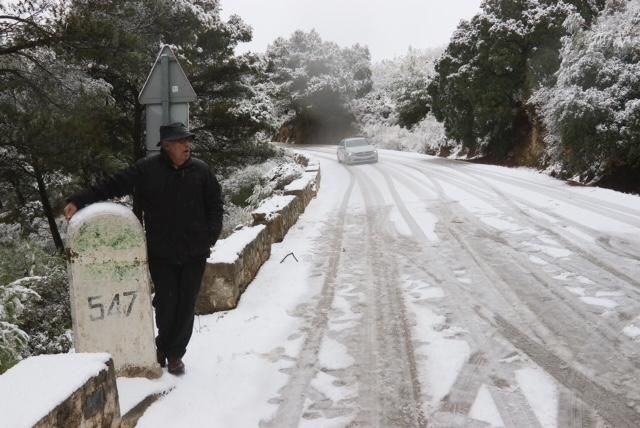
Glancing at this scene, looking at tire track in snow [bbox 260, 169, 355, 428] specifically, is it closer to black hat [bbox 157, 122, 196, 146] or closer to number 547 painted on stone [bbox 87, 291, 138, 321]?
number 547 painted on stone [bbox 87, 291, 138, 321]

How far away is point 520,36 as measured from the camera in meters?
19.6

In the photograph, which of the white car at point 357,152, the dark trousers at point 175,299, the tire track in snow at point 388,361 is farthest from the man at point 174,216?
the white car at point 357,152

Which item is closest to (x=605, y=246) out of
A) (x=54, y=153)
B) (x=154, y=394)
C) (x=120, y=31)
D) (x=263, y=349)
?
(x=263, y=349)

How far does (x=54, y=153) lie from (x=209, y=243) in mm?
8590

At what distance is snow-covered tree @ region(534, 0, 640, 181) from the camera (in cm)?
1259

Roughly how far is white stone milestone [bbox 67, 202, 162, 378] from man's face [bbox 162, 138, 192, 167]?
0.50 m

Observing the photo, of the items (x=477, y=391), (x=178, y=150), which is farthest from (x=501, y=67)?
(x=178, y=150)

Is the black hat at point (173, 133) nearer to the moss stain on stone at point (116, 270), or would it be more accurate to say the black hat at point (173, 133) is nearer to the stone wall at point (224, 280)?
the moss stain on stone at point (116, 270)

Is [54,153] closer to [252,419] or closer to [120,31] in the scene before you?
[120,31]

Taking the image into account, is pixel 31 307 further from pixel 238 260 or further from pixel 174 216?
pixel 174 216

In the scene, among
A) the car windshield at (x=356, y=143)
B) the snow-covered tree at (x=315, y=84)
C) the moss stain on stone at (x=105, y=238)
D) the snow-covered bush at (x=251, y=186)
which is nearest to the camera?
the moss stain on stone at (x=105, y=238)

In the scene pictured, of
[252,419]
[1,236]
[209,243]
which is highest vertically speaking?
[209,243]

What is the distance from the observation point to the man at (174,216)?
11.8 feet

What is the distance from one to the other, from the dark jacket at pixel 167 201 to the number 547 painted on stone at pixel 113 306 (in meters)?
0.35
